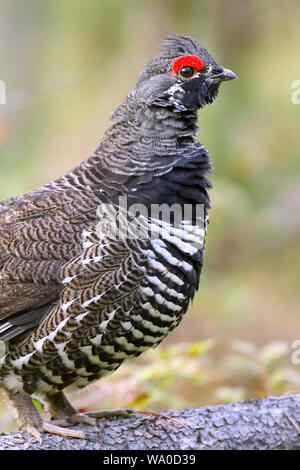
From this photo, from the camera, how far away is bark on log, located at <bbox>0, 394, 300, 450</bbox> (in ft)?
13.2

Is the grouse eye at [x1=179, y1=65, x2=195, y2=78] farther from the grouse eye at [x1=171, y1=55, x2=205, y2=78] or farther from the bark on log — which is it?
the bark on log

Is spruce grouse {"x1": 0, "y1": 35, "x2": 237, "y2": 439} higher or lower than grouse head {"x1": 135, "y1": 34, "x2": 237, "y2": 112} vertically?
lower

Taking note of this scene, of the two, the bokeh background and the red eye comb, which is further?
the bokeh background

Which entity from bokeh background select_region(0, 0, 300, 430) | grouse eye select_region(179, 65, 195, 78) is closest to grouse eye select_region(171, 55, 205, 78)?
grouse eye select_region(179, 65, 195, 78)

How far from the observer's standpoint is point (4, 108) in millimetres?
6988

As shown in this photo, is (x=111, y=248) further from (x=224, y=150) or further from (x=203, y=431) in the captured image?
(x=224, y=150)

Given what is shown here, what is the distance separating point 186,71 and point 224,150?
11.5ft

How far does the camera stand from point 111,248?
391cm

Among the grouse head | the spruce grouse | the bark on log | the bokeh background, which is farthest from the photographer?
the bokeh background

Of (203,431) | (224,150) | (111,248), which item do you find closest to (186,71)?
(111,248)

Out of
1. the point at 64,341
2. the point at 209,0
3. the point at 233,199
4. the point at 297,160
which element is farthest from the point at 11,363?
the point at 209,0

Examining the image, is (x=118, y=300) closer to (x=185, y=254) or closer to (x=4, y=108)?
(x=185, y=254)

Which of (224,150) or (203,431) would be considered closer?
(203,431)

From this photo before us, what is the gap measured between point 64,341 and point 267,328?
5038 millimetres
